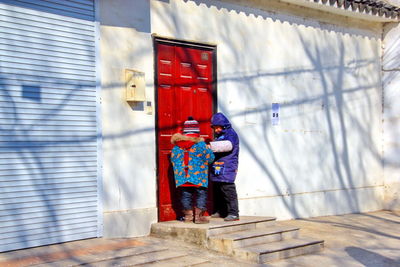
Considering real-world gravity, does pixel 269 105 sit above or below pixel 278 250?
above

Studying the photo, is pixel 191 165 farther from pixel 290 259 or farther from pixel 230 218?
pixel 290 259

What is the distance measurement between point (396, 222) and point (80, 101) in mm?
6622

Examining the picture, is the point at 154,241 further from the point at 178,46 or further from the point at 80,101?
the point at 178,46

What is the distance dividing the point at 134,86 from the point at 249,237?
8.62ft

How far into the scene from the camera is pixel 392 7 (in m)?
11.4

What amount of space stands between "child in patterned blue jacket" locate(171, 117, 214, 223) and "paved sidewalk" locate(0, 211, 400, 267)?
65 cm

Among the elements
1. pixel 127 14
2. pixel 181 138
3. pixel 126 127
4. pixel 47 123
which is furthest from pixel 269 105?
pixel 47 123

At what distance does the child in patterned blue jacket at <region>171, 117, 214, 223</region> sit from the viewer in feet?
24.5

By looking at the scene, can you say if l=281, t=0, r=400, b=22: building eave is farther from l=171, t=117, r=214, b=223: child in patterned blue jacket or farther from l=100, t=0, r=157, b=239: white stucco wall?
l=171, t=117, r=214, b=223: child in patterned blue jacket

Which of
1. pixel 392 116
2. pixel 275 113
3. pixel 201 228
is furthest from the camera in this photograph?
pixel 392 116

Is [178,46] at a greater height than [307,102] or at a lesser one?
greater

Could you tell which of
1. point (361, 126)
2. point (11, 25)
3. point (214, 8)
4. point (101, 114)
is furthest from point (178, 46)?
point (361, 126)

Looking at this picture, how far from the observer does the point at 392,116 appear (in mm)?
11898

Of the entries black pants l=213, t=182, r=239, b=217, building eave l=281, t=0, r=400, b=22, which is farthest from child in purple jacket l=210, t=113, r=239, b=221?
building eave l=281, t=0, r=400, b=22
